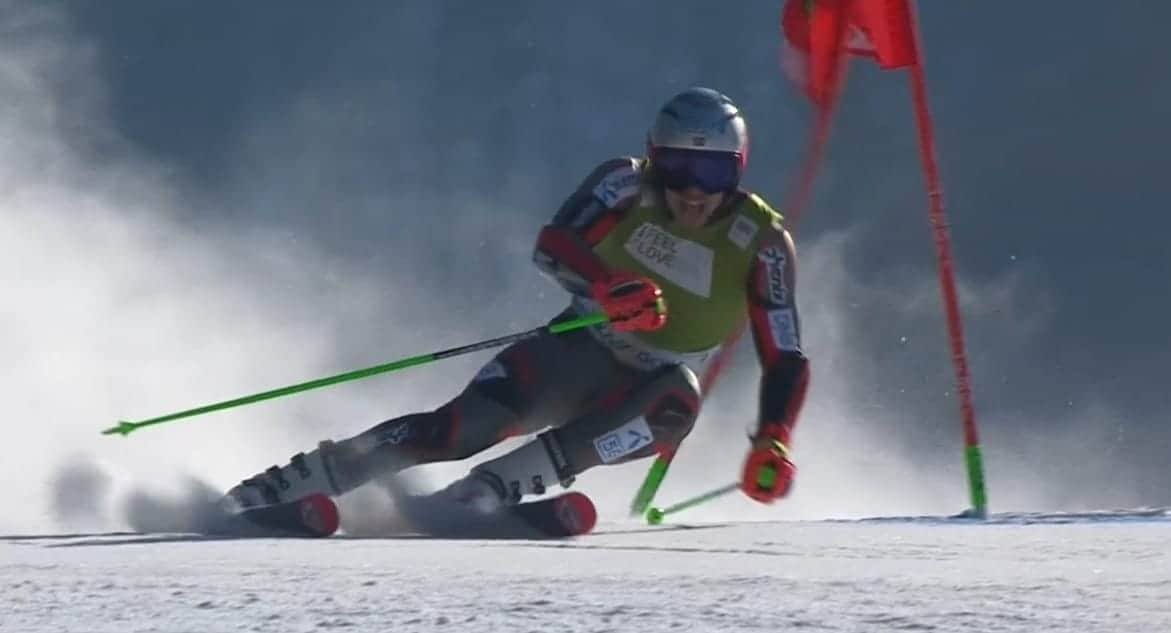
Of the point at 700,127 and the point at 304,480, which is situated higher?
the point at 700,127

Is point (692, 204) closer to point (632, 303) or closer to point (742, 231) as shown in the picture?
point (742, 231)

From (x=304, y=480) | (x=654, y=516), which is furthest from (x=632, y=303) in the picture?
(x=654, y=516)

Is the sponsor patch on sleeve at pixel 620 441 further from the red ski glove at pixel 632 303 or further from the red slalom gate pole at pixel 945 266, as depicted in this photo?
the red slalom gate pole at pixel 945 266

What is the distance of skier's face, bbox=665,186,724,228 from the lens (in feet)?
19.4

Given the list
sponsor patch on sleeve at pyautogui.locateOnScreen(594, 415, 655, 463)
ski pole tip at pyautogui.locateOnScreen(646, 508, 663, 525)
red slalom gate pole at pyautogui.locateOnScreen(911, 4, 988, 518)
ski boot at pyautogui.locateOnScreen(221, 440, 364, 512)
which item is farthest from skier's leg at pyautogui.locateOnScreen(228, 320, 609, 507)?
red slalom gate pole at pyautogui.locateOnScreen(911, 4, 988, 518)

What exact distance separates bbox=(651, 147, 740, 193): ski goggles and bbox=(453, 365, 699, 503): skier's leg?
1.51ft

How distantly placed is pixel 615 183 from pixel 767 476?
35.9 inches

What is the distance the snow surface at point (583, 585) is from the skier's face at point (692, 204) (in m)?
1.11

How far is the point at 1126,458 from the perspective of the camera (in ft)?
31.9

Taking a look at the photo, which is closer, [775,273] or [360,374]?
[360,374]

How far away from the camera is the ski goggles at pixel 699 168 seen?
5.85 meters

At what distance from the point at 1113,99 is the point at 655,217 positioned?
20.3 feet

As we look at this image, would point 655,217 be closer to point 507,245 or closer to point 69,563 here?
point 69,563

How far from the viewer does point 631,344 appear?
19.9 ft
